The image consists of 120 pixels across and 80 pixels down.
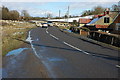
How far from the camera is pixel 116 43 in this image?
18.9 metres

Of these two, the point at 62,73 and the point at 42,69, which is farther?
the point at 42,69

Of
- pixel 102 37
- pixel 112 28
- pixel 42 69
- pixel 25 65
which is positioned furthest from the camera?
pixel 112 28

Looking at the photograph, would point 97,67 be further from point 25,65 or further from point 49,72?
point 25,65

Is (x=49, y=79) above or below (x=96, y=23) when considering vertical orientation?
below

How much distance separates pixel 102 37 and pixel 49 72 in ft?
52.6

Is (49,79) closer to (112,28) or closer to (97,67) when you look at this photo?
(97,67)

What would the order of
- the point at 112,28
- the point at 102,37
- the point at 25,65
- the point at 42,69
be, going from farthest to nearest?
1. the point at 112,28
2. the point at 102,37
3. the point at 25,65
4. the point at 42,69

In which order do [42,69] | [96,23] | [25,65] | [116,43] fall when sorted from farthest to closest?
[96,23]
[116,43]
[25,65]
[42,69]

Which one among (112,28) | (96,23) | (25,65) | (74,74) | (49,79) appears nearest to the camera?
(49,79)

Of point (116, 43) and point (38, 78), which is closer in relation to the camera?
point (38, 78)

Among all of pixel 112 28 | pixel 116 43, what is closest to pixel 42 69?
pixel 116 43

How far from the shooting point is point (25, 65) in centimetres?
988

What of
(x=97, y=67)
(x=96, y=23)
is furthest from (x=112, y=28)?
(x=97, y=67)

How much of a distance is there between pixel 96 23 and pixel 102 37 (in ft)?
83.9
